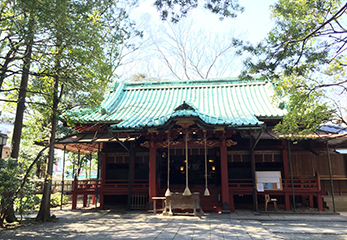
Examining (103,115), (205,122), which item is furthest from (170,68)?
(205,122)

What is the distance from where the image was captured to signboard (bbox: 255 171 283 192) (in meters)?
12.0

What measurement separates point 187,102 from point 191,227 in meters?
5.13

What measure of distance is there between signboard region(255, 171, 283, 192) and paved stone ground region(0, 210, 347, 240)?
1249 mm

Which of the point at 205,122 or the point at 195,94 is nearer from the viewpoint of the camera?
the point at 205,122

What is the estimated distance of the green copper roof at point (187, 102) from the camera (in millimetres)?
11477

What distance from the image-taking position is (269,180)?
39.4 feet

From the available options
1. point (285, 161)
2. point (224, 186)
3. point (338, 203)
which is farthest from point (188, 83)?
point (338, 203)

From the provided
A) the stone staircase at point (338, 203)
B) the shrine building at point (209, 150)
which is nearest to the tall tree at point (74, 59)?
the shrine building at point (209, 150)

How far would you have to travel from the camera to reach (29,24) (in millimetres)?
7098

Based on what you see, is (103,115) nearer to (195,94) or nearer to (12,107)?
(12,107)

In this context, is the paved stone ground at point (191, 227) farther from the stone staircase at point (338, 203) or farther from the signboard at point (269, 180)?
the stone staircase at point (338, 203)

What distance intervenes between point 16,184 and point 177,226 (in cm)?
527

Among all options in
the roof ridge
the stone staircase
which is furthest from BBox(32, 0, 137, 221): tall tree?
the stone staircase

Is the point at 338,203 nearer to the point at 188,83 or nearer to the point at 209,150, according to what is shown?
the point at 209,150
